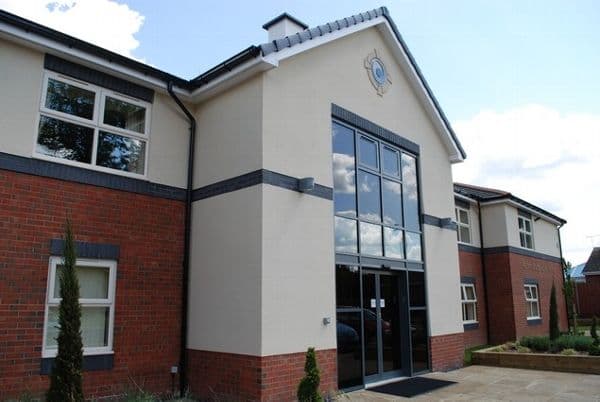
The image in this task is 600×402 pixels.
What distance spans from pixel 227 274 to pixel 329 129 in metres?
3.28

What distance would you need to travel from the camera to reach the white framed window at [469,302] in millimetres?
15414

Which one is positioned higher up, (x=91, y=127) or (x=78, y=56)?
(x=78, y=56)

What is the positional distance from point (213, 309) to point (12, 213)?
10.6 feet

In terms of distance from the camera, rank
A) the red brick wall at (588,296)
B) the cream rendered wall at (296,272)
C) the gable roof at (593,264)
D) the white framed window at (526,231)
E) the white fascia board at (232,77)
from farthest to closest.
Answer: the gable roof at (593,264), the red brick wall at (588,296), the white framed window at (526,231), the white fascia board at (232,77), the cream rendered wall at (296,272)

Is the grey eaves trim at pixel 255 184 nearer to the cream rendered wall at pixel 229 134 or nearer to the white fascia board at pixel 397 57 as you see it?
the cream rendered wall at pixel 229 134

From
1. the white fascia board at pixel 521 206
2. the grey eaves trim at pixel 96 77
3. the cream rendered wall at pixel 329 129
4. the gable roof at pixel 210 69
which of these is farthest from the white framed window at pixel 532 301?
the grey eaves trim at pixel 96 77

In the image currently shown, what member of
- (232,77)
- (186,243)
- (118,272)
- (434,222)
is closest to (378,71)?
(434,222)

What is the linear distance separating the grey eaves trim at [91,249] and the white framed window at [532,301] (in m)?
14.6

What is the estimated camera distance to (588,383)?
9680 mm

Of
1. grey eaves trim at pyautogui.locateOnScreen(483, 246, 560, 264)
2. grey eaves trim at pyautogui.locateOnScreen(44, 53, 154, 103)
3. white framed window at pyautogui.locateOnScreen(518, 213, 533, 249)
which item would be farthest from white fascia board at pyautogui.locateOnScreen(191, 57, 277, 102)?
white framed window at pyautogui.locateOnScreen(518, 213, 533, 249)

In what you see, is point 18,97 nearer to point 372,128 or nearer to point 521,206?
point 372,128

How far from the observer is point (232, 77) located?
8.15m

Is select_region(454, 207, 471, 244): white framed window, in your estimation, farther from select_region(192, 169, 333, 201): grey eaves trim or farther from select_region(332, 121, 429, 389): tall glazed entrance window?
select_region(192, 169, 333, 201): grey eaves trim

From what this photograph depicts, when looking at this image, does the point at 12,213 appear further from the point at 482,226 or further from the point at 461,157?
the point at 482,226
